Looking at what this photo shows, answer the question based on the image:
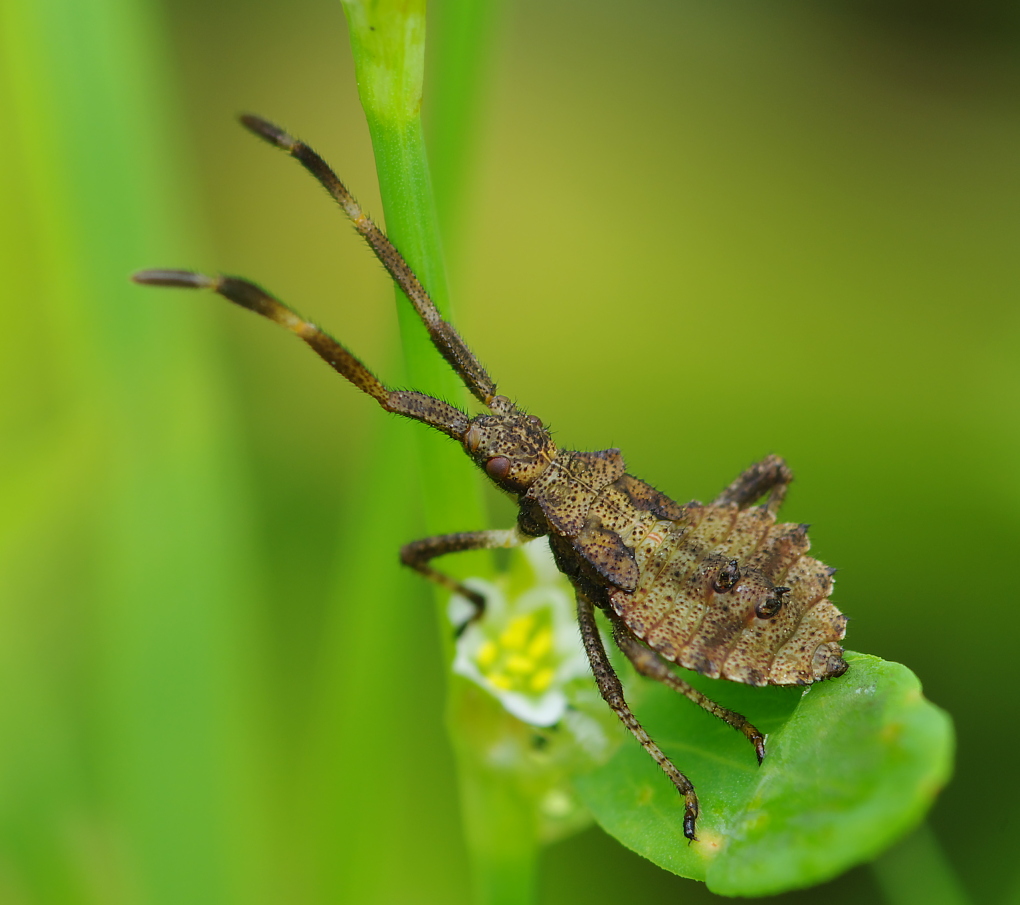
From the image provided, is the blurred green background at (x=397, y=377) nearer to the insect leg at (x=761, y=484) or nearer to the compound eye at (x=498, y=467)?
the compound eye at (x=498, y=467)

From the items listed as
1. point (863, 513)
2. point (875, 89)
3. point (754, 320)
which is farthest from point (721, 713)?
point (875, 89)

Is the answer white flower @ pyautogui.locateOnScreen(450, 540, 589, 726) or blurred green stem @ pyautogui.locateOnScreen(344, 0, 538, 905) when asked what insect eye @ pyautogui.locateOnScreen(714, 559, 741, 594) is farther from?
blurred green stem @ pyautogui.locateOnScreen(344, 0, 538, 905)

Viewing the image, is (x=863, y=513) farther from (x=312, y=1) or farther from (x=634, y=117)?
(x=312, y=1)

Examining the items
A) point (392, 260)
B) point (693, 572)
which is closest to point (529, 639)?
point (693, 572)

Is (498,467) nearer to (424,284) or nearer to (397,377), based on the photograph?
(397,377)

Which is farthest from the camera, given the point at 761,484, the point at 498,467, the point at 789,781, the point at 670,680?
the point at 761,484

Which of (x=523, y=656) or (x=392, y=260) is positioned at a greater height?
(x=392, y=260)
